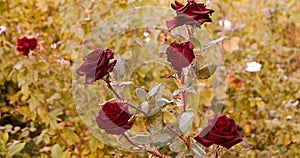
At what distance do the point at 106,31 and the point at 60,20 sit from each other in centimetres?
59

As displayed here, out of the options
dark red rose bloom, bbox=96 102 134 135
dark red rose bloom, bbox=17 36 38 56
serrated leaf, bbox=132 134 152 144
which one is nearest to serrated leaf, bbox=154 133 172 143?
serrated leaf, bbox=132 134 152 144

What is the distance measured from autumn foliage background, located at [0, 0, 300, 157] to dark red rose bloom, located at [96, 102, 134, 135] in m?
0.57

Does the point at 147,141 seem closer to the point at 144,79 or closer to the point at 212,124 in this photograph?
the point at 212,124

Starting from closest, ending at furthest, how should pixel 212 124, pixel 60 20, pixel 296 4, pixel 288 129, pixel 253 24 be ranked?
1. pixel 212 124
2. pixel 288 129
3. pixel 60 20
4. pixel 296 4
5. pixel 253 24

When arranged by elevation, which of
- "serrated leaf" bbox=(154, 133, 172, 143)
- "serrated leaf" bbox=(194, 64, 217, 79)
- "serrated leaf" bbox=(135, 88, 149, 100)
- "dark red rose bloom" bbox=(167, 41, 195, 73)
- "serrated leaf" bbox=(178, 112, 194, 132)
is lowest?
"serrated leaf" bbox=(154, 133, 172, 143)

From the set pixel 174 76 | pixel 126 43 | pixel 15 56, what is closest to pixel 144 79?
pixel 126 43

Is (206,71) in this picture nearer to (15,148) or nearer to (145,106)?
(145,106)

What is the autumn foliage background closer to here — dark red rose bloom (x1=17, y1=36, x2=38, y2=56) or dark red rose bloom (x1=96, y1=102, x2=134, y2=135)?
dark red rose bloom (x1=17, y1=36, x2=38, y2=56)

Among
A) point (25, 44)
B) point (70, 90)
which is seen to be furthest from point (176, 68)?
point (70, 90)

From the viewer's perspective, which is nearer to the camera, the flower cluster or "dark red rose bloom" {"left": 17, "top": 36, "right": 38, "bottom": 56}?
the flower cluster

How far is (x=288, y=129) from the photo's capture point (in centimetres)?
187

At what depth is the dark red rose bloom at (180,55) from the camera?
105cm

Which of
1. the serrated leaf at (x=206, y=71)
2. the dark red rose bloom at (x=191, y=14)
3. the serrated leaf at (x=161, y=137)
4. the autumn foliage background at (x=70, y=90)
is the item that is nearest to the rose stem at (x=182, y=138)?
the serrated leaf at (x=161, y=137)

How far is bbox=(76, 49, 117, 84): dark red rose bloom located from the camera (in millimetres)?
988
